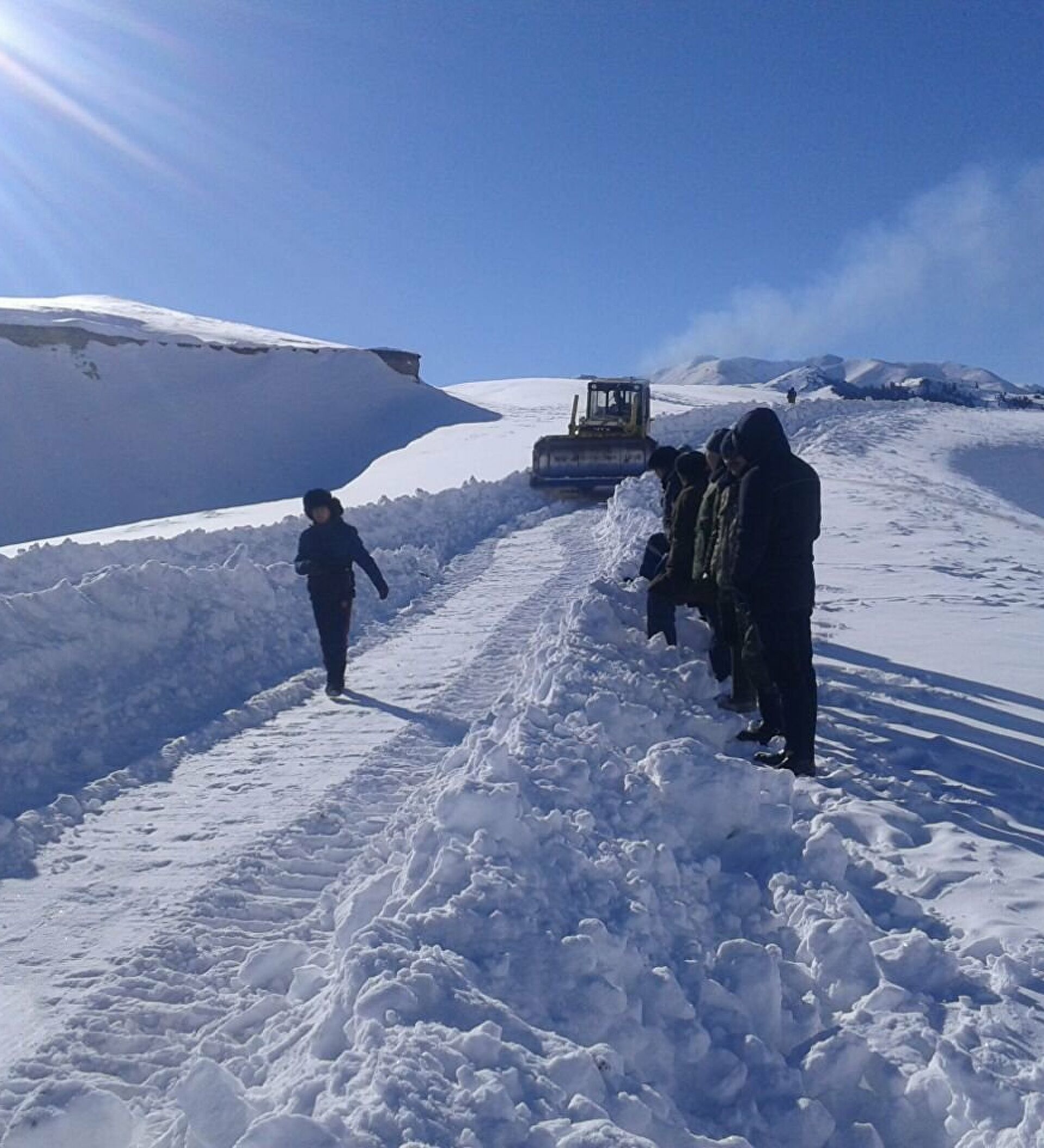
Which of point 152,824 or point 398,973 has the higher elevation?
point 398,973

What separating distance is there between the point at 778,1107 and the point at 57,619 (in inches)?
275

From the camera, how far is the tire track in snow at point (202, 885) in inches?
131

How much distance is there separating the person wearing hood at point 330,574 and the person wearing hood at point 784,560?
11.2 feet

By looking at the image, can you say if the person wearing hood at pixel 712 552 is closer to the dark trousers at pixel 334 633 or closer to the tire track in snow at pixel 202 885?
the tire track in snow at pixel 202 885

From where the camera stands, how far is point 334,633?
7.68m

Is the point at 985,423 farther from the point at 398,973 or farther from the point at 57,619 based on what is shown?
the point at 398,973

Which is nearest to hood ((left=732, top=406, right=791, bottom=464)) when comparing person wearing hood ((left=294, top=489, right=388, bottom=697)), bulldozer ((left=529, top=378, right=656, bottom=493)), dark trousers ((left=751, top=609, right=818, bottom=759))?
dark trousers ((left=751, top=609, right=818, bottom=759))

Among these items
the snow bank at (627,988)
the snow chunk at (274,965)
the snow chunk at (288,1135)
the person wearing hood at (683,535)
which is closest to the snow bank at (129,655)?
the snow chunk at (274,965)

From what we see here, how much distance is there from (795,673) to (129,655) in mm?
5378

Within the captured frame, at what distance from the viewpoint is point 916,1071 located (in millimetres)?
2988

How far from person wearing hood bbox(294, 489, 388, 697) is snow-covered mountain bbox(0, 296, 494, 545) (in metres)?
19.9

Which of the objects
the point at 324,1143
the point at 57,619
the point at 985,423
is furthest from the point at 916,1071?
the point at 985,423

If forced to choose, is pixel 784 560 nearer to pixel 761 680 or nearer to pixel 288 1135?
pixel 761 680

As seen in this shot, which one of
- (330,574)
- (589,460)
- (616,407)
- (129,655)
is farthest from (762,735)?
(616,407)
